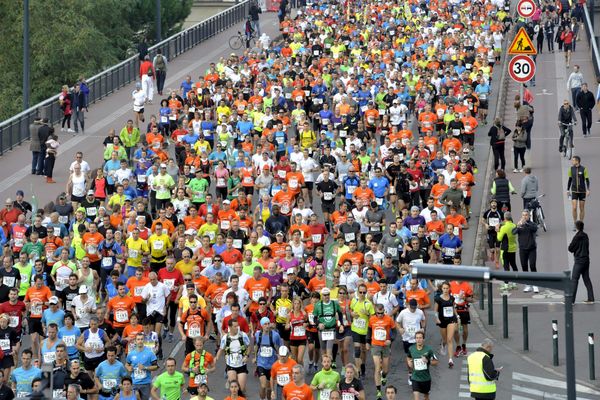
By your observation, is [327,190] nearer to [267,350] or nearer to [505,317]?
[505,317]

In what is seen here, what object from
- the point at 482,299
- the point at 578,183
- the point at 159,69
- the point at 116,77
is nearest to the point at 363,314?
the point at 482,299

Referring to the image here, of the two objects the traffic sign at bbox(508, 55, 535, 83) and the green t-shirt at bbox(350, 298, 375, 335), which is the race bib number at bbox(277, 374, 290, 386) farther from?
the traffic sign at bbox(508, 55, 535, 83)

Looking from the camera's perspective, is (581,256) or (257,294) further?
(581,256)

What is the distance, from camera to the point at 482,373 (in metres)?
21.0

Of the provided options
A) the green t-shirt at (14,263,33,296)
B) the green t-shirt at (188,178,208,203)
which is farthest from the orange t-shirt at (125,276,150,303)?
the green t-shirt at (188,178,208,203)

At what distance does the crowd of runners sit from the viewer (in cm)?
2233

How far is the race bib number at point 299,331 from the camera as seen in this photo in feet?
76.9

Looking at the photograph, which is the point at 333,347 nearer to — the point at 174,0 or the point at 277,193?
the point at 277,193

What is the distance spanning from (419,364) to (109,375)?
4.15m

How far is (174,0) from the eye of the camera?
74438mm

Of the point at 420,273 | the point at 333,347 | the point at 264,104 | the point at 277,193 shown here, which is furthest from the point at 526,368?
the point at 264,104

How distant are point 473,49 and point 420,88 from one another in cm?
860

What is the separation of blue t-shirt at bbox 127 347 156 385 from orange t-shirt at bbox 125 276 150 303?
2692 mm

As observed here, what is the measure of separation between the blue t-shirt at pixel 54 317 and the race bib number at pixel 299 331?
3318mm
